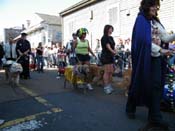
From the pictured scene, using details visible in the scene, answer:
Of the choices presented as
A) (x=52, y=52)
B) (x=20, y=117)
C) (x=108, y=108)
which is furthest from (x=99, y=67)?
(x=52, y=52)

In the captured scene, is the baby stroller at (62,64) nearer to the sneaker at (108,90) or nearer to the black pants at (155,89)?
the sneaker at (108,90)

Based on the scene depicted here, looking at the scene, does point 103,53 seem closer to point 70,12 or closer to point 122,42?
point 122,42

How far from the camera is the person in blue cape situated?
177 inches

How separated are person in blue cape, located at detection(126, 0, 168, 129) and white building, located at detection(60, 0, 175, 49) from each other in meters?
9.15

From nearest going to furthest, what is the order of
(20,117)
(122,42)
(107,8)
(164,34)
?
(164,34) < (20,117) < (122,42) < (107,8)

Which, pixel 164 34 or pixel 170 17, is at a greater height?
pixel 170 17

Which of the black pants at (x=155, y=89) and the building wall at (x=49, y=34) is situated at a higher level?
the building wall at (x=49, y=34)

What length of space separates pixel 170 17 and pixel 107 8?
5.58 m

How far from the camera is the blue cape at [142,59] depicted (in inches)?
177

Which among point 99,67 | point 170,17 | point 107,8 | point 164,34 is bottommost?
point 99,67

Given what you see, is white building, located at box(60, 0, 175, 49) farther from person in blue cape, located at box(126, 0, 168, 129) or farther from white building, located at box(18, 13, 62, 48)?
white building, located at box(18, 13, 62, 48)

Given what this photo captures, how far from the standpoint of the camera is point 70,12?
24062mm

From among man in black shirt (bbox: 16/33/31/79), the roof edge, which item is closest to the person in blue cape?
man in black shirt (bbox: 16/33/31/79)

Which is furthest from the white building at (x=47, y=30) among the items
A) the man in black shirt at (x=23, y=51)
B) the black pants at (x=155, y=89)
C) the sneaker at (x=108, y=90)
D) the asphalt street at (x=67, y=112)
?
the black pants at (x=155, y=89)
